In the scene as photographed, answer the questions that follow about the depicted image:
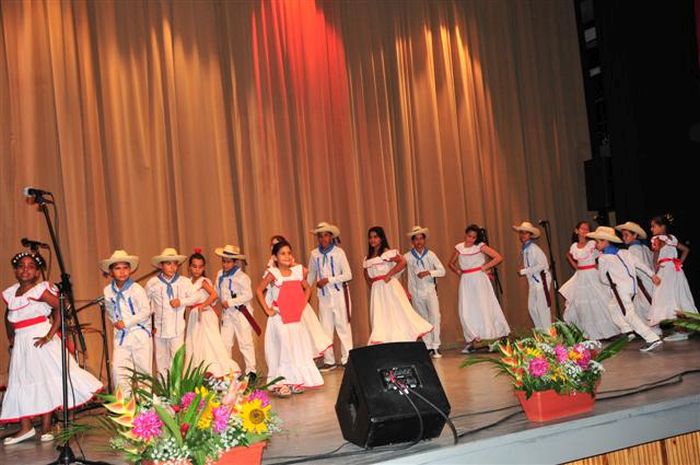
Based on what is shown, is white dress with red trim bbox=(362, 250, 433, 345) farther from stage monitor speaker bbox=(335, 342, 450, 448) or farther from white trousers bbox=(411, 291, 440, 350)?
stage monitor speaker bbox=(335, 342, 450, 448)

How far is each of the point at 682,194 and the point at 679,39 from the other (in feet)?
8.05

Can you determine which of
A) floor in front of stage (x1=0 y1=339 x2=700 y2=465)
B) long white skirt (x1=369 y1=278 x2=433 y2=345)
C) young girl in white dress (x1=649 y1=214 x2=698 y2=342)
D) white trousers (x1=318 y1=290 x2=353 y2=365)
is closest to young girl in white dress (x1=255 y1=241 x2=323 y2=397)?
floor in front of stage (x1=0 y1=339 x2=700 y2=465)

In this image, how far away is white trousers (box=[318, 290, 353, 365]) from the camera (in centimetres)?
1041

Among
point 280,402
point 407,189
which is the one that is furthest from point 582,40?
point 280,402

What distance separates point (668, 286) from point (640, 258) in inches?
38.6

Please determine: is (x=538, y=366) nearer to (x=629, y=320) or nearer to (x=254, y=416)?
(x=254, y=416)

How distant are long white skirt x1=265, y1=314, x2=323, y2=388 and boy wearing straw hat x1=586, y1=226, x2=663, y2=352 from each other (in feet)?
12.4

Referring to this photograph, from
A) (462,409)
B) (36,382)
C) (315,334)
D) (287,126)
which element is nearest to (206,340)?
(315,334)

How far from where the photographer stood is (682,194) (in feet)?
40.9

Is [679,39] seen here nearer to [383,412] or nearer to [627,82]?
[627,82]

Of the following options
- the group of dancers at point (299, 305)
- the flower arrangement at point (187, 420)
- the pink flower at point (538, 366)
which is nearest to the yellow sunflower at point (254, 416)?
the flower arrangement at point (187, 420)

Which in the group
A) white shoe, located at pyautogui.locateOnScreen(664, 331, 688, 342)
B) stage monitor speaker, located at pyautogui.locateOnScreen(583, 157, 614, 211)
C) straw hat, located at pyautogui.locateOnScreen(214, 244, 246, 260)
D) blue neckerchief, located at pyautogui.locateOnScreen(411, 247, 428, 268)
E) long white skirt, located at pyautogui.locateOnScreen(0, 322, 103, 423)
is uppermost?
stage monitor speaker, located at pyautogui.locateOnScreen(583, 157, 614, 211)

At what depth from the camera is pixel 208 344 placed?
8898 mm

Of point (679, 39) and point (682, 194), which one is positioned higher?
point (679, 39)
